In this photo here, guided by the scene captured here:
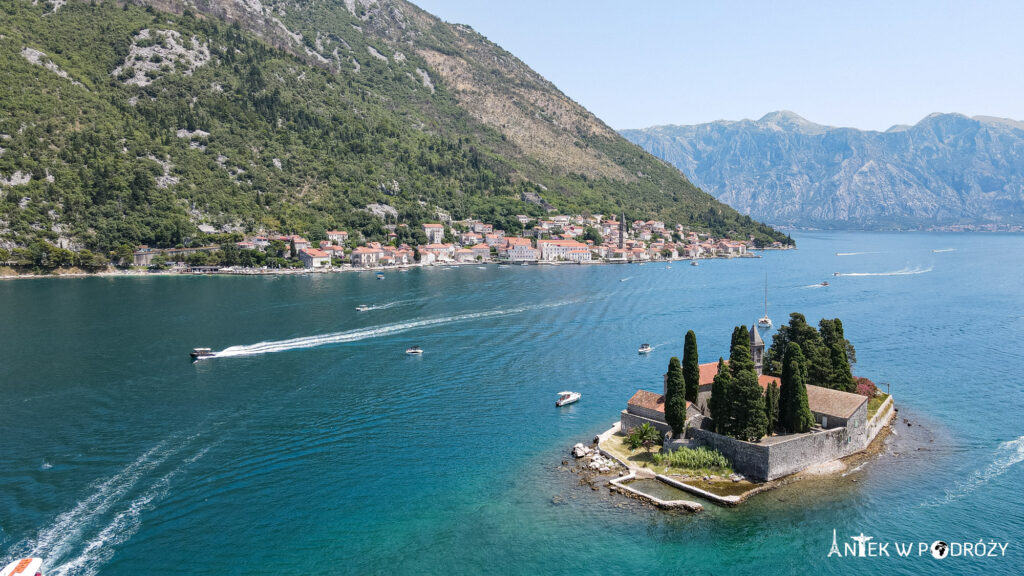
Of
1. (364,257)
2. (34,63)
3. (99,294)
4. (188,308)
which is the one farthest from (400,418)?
(34,63)

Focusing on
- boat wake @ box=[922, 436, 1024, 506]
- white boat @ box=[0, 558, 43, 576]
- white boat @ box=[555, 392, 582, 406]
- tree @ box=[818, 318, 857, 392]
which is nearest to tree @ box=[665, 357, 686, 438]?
white boat @ box=[555, 392, 582, 406]

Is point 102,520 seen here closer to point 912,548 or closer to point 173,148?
point 912,548

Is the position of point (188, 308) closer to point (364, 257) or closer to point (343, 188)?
point (364, 257)

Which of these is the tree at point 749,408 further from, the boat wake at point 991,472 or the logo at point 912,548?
the boat wake at point 991,472

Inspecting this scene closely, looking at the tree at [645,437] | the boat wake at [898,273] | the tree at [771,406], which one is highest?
the boat wake at [898,273]

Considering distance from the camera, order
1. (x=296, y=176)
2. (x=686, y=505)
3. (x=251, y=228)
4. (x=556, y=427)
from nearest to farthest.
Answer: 1. (x=686, y=505)
2. (x=556, y=427)
3. (x=251, y=228)
4. (x=296, y=176)

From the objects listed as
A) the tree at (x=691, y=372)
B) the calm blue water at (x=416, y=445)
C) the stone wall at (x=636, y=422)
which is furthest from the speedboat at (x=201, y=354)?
the tree at (x=691, y=372)
